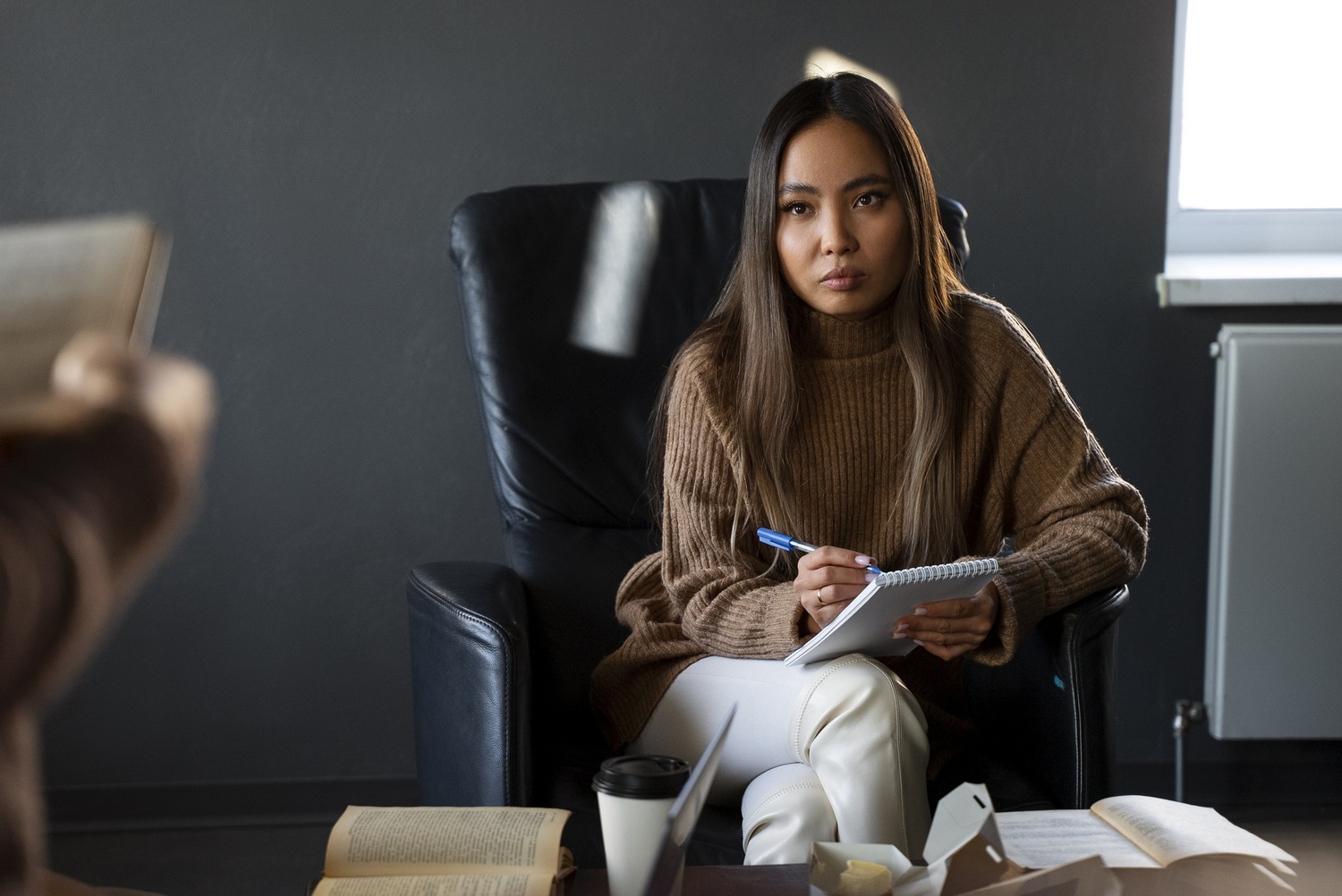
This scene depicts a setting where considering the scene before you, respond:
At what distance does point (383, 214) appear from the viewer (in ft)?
6.78

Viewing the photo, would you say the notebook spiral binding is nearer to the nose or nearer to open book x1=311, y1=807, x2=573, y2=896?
open book x1=311, y1=807, x2=573, y2=896

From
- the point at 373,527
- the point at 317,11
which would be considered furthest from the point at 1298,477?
the point at 317,11

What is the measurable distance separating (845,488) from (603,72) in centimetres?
94

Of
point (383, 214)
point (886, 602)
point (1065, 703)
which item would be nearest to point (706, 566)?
point (886, 602)

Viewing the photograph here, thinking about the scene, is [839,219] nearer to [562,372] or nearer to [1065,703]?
→ [562,372]

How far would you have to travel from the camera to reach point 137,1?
1994 millimetres

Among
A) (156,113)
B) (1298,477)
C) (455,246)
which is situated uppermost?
(156,113)

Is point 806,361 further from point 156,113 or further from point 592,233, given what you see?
point 156,113

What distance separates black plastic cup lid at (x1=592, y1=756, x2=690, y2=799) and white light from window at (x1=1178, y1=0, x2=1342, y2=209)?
6.14 feet

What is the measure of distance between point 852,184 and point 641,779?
2.83 ft

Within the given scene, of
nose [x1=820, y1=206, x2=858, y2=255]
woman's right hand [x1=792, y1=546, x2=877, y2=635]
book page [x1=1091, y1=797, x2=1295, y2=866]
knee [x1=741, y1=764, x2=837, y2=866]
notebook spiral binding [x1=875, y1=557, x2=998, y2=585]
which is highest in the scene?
nose [x1=820, y1=206, x2=858, y2=255]

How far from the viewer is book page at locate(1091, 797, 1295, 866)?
874 millimetres

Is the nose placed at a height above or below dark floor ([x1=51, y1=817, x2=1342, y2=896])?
above

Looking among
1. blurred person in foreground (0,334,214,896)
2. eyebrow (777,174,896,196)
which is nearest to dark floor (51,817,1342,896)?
eyebrow (777,174,896,196)
